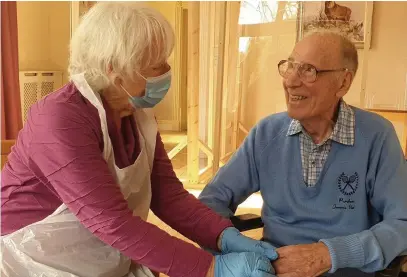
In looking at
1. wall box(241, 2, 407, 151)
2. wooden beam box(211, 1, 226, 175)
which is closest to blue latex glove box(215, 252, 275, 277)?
wooden beam box(211, 1, 226, 175)

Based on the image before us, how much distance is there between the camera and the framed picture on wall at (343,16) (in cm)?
432

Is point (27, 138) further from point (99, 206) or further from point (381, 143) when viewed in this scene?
point (381, 143)

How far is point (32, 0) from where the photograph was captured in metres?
4.84

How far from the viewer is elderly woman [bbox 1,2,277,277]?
1.07m

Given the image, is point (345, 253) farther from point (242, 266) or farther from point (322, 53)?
point (322, 53)

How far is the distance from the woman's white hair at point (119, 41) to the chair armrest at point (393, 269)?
2.78ft

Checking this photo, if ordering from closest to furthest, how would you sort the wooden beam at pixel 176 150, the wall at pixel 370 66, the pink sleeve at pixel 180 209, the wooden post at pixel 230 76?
the pink sleeve at pixel 180 209
the wooden post at pixel 230 76
the wall at pixel 370 66
the wooden beam at pixel 176 150

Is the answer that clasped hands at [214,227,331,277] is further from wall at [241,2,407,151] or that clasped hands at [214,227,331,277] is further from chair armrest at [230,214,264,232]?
wall at [241,2,407,151]

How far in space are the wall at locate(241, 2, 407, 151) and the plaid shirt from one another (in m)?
2.81

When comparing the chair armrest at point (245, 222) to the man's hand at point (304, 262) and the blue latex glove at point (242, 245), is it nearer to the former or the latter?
the blue latex glove at point (242, 245)

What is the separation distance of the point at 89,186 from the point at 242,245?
1.67 ft

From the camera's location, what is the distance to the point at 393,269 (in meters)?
1.28

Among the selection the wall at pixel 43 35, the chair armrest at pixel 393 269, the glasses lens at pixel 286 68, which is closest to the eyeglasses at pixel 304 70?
the glasses lens at pixel 286 68

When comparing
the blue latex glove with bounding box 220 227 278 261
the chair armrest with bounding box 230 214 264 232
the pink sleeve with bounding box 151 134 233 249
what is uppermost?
the pink sleeve with bounding box 151 134 233 249
